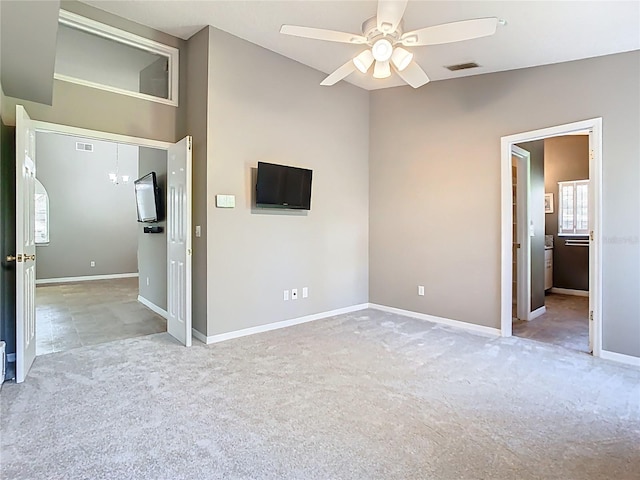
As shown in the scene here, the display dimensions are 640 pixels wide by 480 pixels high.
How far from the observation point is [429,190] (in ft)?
15.8

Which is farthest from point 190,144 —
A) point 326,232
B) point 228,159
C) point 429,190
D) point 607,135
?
point 607,135

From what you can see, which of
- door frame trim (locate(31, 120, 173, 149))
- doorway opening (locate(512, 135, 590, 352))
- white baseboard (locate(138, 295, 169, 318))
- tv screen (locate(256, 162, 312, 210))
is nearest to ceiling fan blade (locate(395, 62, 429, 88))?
tv screen (locate(256, 162, 312, 210))

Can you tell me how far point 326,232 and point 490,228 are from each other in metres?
2.07

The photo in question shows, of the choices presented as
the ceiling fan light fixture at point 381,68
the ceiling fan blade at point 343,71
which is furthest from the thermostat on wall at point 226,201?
the ceiling fan light fixture at point 381,68

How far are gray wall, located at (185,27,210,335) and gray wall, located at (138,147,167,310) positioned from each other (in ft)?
4.14

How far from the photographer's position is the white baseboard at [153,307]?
522 cm

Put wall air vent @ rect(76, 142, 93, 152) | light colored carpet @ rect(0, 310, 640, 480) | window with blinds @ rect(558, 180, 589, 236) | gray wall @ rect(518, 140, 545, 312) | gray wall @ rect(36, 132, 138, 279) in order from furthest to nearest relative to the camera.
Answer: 1. wall air vent @ rect(76, 142, 93, 152)
2. gray wall @ rect(36, 132, 138, 279)
3. window with blinds @ rect(558, 180, 589, 236)
4. gray wall @ rect(518, 140, 545, 312)
5. light colored carpet @ rect(0, 310, 640, 480)

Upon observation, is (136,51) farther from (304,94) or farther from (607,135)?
(607,135)

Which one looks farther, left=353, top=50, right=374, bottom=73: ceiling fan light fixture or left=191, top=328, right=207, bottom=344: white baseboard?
left=191, top=328, right=207, bottom=344: white baseboard

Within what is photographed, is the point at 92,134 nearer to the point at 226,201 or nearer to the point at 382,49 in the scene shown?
the point at 226,201

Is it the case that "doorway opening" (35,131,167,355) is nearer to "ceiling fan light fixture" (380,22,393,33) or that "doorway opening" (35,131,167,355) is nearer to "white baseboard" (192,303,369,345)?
"white baseboard" (192,303,369,345)

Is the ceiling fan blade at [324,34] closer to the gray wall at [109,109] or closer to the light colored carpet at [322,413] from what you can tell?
the gray wall at [109,109]

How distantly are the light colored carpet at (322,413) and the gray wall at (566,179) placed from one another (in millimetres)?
4160

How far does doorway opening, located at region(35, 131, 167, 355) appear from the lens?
19.7 ft
